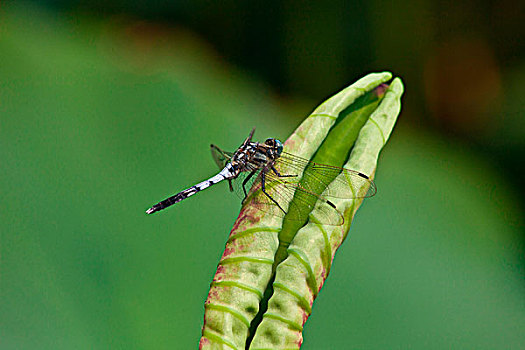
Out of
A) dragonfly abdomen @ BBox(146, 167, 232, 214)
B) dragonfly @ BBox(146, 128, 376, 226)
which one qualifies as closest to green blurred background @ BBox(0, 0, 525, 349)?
dragonfly abdomen @ BBox(146, 167, 232, 214)

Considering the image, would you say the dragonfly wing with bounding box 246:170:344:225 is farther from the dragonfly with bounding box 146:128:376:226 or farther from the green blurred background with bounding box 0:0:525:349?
the green blurred background with bounding box 0:0:525:349

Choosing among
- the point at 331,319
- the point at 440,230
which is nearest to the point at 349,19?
the point at 440,230

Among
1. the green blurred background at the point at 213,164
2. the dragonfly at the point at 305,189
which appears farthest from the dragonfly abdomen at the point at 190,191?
the dragonfly at the point at 305,189

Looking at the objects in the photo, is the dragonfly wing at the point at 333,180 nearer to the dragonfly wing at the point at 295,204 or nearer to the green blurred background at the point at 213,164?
the dragonfly wing at the point at 295,204

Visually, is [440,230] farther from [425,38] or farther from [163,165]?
[425,38]

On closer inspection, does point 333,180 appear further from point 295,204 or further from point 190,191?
point 190,191

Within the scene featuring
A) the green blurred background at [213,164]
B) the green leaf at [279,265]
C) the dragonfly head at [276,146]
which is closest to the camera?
the green leaf at [279,265]
